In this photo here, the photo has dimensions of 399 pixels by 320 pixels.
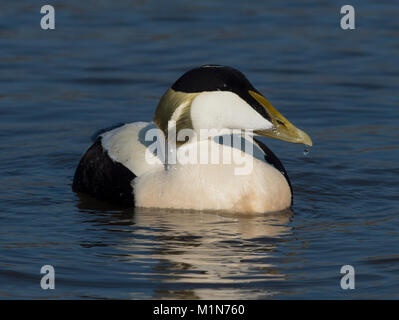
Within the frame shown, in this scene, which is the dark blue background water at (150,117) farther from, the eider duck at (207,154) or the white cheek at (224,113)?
the white cheek at (224,113)

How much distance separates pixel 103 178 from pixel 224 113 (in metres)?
1.13

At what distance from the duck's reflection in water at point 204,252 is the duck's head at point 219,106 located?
62 cm

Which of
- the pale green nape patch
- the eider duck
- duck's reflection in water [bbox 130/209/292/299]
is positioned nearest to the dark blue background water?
duck's reflection in water [bbox 130/209/292/299]

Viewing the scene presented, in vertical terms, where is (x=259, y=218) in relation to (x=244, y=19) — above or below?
below

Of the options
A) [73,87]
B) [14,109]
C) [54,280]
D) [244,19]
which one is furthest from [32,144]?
[244,19]

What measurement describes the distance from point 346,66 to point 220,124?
506 cm

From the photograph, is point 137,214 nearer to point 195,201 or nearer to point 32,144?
point 195,201

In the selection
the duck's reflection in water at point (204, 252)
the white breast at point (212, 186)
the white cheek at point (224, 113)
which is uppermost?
the white cheek at point (224, 113)

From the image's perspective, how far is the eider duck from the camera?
23.0 feet

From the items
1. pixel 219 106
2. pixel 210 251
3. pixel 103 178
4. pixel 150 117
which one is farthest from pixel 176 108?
pixel 150 117

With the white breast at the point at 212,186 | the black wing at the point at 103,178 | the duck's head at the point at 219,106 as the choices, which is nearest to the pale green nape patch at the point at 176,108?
the duck's head at the point at 219,106

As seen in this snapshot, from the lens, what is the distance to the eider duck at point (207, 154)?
7023mm

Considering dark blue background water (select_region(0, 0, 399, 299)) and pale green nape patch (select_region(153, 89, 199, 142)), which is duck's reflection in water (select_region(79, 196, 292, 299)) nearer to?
dark blue background water (select_region(0, 0, 399, 299))

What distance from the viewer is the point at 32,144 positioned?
928 cm
